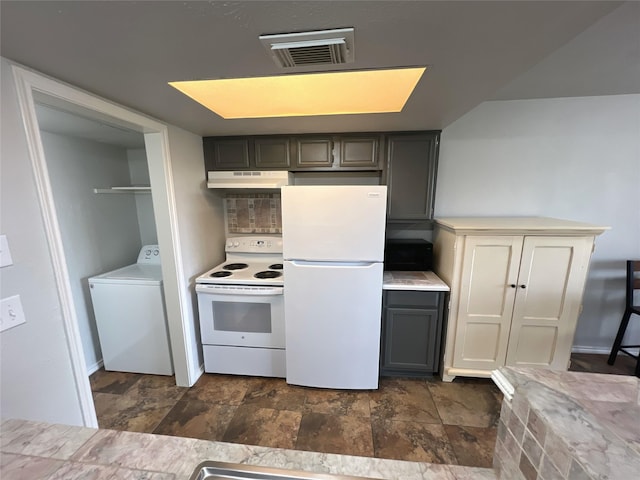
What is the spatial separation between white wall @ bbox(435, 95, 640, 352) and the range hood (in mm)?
1545

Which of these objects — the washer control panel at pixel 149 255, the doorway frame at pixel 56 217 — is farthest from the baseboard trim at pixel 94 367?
the washer control panel at pixel 149 255

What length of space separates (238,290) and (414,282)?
1.50 metres

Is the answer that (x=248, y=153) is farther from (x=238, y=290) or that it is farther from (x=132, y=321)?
(x=132, y=321)

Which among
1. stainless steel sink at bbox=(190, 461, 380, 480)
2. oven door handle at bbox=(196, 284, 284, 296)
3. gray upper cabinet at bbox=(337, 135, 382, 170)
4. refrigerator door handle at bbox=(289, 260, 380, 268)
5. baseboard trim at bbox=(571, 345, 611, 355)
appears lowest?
baseboard trim at bbox=(571, 345, 611, 355)

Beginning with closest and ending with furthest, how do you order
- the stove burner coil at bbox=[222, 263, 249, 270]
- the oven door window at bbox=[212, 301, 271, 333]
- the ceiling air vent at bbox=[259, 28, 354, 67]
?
the ceiling air vent at bbox=[259, 28, 354, 67] < the oven door window at bbox=[212, 301, 271, 333] < the stove burner coil at bbox=[222, 263, 249, 270]

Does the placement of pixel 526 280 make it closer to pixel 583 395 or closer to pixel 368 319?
pixel 368 319

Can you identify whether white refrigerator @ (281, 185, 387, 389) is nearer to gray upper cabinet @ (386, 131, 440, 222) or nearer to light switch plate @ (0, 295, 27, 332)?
gray upper cabinet @ (386, 131, 440, 222)

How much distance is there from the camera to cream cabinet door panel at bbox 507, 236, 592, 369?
1.88 metres

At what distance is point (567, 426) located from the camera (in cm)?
49

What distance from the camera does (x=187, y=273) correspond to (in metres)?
2.13

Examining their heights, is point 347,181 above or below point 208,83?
below

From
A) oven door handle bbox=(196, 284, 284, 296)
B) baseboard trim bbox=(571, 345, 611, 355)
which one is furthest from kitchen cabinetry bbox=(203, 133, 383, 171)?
baseboard trim bbox=(571, 345, 611, 355)

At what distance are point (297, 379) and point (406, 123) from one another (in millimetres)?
2293

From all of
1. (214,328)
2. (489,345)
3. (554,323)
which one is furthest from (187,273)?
(554,323)
